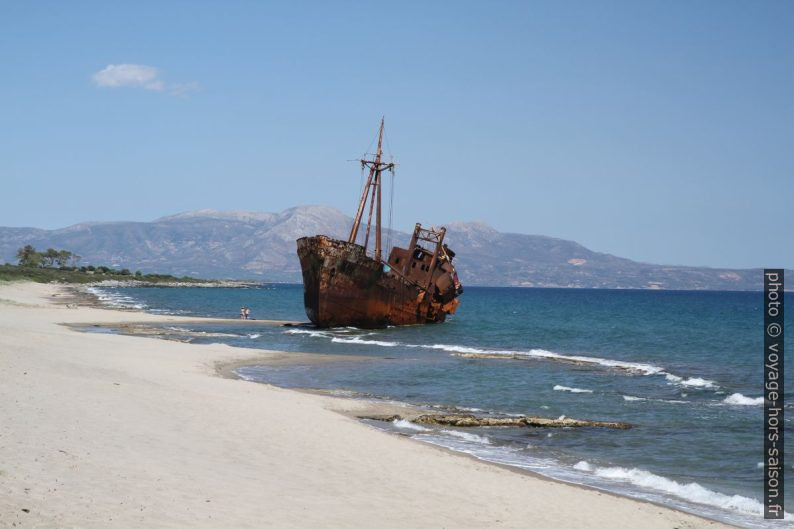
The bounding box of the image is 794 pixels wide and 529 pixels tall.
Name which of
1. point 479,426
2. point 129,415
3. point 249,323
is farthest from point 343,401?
point 249,323

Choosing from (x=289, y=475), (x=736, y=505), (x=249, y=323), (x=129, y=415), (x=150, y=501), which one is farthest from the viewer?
(x=249, y=323)

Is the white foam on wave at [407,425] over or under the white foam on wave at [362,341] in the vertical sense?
over

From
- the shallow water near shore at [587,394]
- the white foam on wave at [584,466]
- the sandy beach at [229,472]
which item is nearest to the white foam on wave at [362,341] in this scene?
the shallow water near shore at [587,394]

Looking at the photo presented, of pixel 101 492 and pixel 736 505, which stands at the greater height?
pixel 101 492

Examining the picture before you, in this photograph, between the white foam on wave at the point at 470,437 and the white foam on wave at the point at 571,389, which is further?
the white foam on wave at the point at 571,389

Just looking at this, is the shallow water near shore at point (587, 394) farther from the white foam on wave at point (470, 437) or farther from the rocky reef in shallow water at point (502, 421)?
the rocky reef in shallow water at point (502, 421)

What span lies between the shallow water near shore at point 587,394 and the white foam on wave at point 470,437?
0.03 meters

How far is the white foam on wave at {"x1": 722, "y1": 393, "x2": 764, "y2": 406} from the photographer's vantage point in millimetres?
26844

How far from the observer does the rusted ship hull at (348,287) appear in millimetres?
52500

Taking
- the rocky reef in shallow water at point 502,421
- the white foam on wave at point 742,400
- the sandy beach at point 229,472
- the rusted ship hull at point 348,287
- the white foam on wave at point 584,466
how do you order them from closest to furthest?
1. the sandy beach at point 229,472
2. the white foam on wave at point 584,466
3. the rocky reef in shallow water at point 502,421
4. the white foam on wave at point 742,400
5. the rusted ship hull at point 348,287

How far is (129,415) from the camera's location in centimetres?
1586

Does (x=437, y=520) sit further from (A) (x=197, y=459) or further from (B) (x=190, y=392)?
(B) (x=190, y=392)

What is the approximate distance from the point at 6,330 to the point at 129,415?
17228mm

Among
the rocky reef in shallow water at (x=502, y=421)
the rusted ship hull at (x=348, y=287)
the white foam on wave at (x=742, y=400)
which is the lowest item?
the white foam on wave at (x=742, y=400)
